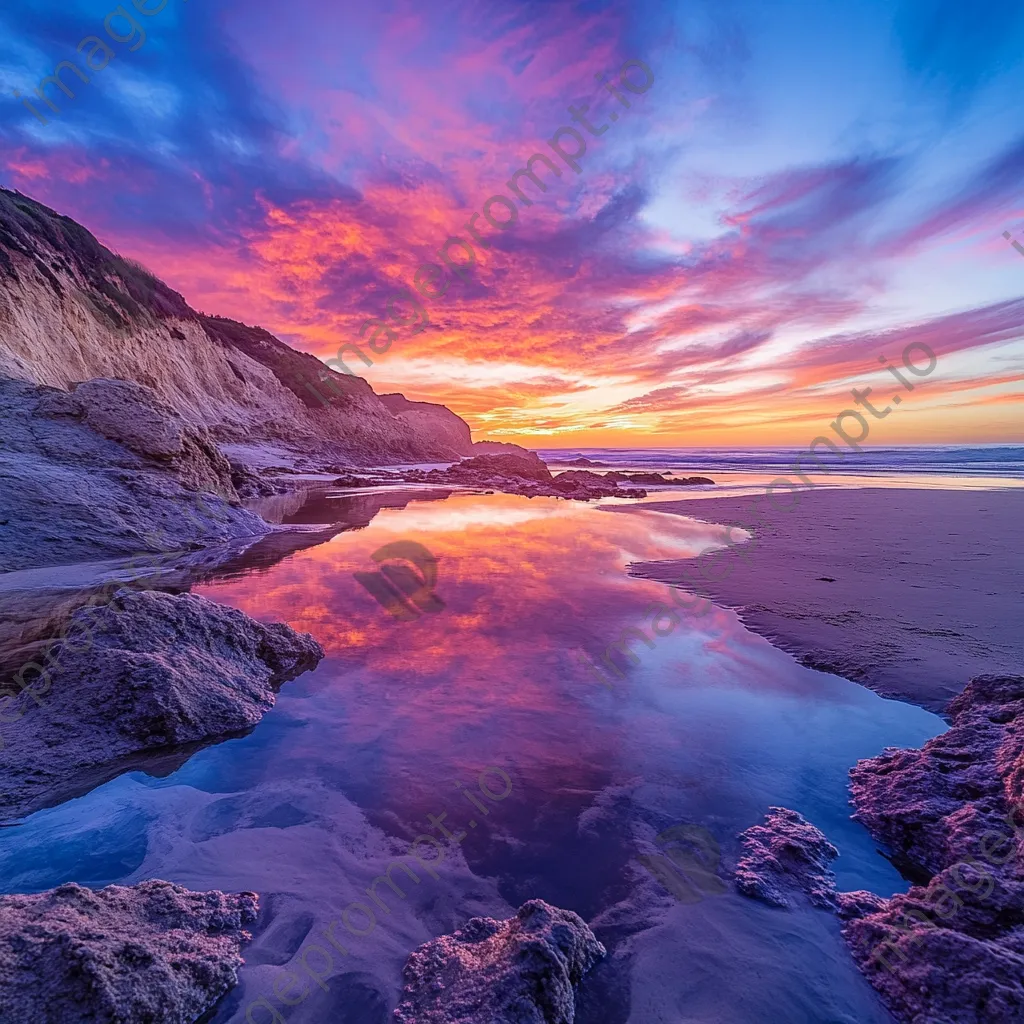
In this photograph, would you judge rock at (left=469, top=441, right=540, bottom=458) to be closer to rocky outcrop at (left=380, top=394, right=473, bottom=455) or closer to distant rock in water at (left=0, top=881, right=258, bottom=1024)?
Result: rocky outcrop at (left=380, top=394, right=473, bottom=455)

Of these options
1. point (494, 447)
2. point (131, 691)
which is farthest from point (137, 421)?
point (494, 447)

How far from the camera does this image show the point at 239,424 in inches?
1635

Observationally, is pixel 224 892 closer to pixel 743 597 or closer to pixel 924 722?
pixel 924 722

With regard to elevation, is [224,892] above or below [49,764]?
below

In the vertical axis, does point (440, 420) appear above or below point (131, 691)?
above

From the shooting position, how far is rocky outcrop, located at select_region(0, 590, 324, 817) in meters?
3.90

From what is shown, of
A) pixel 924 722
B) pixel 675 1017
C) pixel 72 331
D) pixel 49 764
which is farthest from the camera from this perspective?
pixel 72 331

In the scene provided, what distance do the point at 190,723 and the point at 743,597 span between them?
26.9 feet

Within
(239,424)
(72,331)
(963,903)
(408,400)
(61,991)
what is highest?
(408,400)

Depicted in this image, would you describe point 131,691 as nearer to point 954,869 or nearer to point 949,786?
point 954,869

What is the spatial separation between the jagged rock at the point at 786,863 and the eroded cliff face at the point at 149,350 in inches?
834

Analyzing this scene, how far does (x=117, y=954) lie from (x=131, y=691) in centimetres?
284

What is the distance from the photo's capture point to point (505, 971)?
2.37 metres

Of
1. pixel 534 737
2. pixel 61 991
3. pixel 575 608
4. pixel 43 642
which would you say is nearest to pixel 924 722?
pixel 534 737
